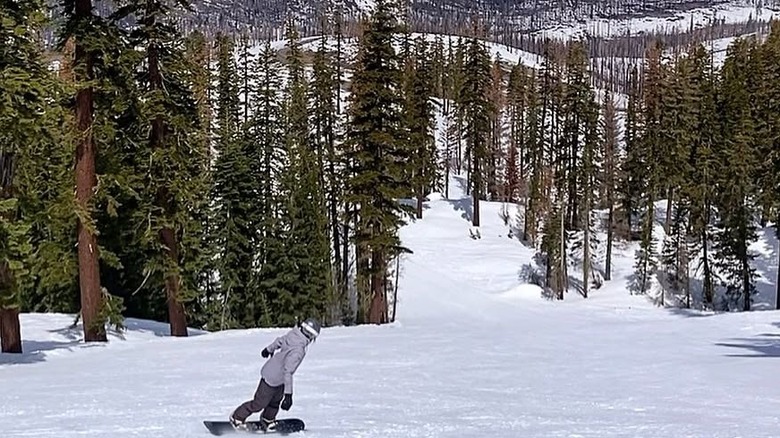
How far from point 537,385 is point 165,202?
36.5 ft

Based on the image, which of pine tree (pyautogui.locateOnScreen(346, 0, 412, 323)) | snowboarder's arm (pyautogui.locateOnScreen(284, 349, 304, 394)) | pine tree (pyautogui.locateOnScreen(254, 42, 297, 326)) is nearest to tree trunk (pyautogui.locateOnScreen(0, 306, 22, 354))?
snowboarder's arm (pyautogui.locateOnScreen(284, 349, 304, 394))

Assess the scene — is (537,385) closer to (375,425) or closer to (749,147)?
(375,425)

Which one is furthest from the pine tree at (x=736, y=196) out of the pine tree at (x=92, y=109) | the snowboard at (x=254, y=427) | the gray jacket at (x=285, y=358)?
the gray jacket at (x=285, y=358)

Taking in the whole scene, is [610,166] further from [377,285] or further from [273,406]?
[273,406]

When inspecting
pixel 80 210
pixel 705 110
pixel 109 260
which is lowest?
pixel 109 260

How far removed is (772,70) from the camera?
57.2m

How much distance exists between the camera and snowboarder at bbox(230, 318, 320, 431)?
8586mm

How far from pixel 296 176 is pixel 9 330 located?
28.1 metres

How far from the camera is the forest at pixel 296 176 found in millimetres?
16938

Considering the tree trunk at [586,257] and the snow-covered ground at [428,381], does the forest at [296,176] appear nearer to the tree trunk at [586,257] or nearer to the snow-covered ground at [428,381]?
the tree trunk at [586,257]

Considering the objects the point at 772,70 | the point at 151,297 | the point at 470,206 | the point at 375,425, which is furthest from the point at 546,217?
the point at 375,425

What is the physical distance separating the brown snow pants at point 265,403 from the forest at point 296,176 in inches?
288

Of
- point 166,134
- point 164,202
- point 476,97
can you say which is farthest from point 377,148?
point 476,97

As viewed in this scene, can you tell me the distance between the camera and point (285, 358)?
28.3 ft
